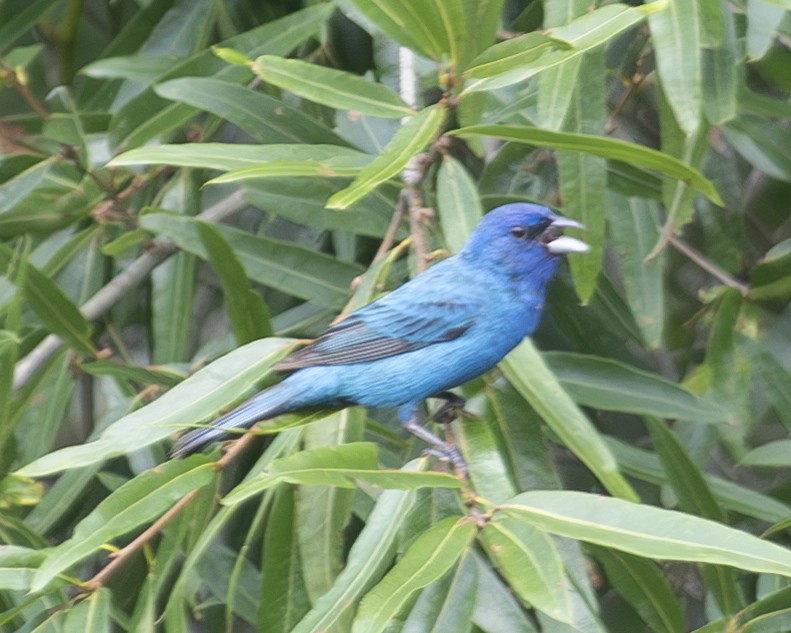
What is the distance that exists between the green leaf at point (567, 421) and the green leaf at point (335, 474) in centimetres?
39

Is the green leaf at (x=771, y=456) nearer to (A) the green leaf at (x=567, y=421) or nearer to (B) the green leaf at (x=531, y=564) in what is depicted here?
(A) the green leaf at (x=567, y=421)

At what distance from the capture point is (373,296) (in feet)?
8.19

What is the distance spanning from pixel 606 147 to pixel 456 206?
43 centimetres

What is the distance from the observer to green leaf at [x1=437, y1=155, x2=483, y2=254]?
248 cm

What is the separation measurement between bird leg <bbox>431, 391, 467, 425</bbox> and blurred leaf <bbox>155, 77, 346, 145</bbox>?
0.76 metres

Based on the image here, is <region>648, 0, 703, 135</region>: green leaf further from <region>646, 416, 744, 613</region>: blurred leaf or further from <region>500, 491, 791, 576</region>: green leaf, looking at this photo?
<region>500, 491, 791, 576</region>: green leaf

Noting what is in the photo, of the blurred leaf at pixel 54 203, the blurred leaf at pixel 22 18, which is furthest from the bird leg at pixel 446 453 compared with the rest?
the blurred leaf at pixel 22 18

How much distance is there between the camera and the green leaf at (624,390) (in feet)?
9.10

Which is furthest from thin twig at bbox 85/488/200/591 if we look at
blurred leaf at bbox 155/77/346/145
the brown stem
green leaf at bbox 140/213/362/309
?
the brown stem

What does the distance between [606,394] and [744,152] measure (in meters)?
0.91

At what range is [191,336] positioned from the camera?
3.85 m

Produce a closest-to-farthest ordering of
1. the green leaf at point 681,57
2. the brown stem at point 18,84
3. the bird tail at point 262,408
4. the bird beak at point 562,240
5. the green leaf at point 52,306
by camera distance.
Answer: the green leaf at point 681,57, the bird tail at point 262,408, the bird beak at point 562,240, the green leaf at point 52,306, the brown stem at point 18,84

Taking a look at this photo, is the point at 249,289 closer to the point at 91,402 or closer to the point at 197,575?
the point at 197,575

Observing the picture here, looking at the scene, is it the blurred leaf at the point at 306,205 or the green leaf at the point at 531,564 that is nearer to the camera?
the green leaf at the point at 531,564
